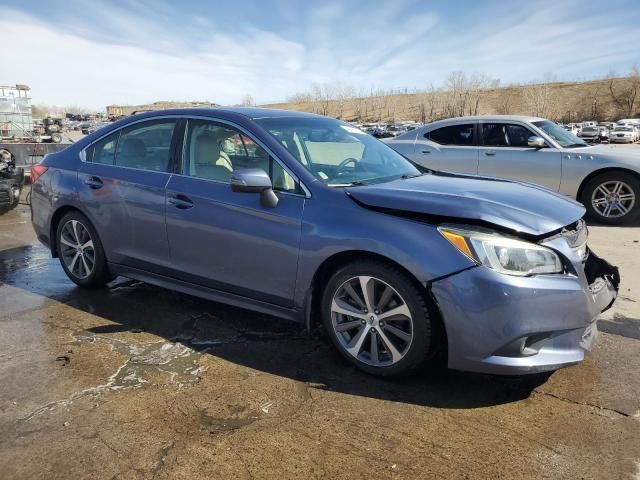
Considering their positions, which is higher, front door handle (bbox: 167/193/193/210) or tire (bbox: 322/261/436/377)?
front door handle (bbox: 167/193/193/210)

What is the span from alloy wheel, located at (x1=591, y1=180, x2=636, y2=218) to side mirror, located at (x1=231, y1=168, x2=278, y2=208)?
20.4 feet

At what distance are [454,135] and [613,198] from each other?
2.59 m

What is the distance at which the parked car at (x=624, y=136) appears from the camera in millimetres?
40525

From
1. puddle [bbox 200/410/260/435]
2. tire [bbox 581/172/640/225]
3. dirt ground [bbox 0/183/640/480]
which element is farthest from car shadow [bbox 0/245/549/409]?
tire [bbox 581/172/640/225]

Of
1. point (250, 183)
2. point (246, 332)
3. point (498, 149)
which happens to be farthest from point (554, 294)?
point (498, 149)

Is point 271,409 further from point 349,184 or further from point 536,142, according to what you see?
point 536,142

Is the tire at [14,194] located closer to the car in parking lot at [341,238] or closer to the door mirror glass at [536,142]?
the car in parking lot at [341,238]

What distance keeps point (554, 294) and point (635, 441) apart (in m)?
0.80

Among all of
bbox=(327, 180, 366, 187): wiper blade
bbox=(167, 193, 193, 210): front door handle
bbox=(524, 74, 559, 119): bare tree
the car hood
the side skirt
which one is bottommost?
the side skirt

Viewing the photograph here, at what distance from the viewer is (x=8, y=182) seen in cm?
873

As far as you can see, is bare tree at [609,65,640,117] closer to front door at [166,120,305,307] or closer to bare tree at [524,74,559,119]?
bare tree at [524,74,559,119]

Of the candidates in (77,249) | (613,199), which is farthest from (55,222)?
(613,199)

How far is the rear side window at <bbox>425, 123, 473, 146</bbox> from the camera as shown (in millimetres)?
8615

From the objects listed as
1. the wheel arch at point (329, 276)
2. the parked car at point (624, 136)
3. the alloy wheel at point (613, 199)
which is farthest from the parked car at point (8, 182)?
the parked car at point (624, 136)
